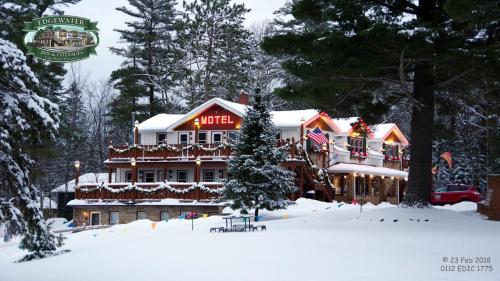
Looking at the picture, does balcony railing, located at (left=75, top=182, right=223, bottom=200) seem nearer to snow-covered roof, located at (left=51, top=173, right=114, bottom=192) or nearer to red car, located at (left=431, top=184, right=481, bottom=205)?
red car, located at (left=431, top=184, right=481, bottom=205)

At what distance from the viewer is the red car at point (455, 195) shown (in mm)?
31844

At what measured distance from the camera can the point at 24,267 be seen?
1555 cm

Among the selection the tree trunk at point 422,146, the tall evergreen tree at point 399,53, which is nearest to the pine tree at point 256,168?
the tall evergreen tree at point 399,53

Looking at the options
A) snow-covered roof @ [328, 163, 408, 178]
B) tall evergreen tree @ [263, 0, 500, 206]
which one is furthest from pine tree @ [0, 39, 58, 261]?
snow-covered roof @ [328, 163, 408, 178]

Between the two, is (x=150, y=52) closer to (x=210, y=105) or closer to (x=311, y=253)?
(x=210, y=105)

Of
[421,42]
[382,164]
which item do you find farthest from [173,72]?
[421,42]

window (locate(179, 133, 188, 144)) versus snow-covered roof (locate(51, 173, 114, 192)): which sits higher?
window (locate(179, 133, 188, 144))

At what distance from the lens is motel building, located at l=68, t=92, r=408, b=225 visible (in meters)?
35.3

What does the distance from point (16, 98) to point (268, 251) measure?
6850mm

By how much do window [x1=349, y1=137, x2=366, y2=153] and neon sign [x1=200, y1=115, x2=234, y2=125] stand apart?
972 centimetres

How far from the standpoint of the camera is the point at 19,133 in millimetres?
11922

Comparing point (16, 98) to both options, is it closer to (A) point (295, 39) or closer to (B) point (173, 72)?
(A) point (295, 39)

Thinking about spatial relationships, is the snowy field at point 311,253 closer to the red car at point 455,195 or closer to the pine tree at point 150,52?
the red car at point 455,195

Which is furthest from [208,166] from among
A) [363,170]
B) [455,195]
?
[455,195]
